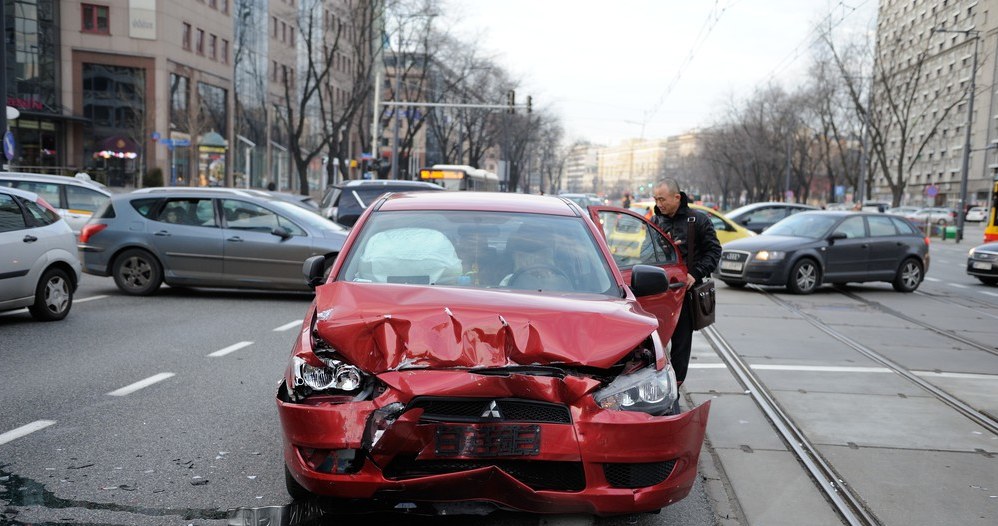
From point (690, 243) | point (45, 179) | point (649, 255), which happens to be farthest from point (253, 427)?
point (45, 179)

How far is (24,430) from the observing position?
562cm

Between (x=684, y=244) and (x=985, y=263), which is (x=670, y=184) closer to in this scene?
(x=684, y=244)

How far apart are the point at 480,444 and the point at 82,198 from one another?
1776 cm

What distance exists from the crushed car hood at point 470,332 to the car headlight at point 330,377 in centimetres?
5

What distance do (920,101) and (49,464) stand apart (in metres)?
80.4

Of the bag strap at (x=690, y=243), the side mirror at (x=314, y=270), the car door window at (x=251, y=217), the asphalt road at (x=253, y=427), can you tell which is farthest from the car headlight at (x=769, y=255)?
the side mirror at (x=314, y=270)

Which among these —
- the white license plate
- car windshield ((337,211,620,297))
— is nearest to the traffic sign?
the white license plate

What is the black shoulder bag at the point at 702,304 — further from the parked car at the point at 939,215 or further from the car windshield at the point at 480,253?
the parked car at the point at 939,215

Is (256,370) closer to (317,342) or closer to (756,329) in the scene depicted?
(317,342)

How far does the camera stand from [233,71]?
58156mm

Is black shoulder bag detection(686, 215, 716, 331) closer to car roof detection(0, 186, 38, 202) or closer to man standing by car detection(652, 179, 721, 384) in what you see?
man standing by car detection(652, 179, 721, 384)

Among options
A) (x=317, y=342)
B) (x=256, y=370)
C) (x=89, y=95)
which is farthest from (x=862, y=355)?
(x=89, y=95)

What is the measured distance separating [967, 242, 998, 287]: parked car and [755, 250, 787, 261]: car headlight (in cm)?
683

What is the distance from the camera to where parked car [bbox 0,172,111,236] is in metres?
18.2
